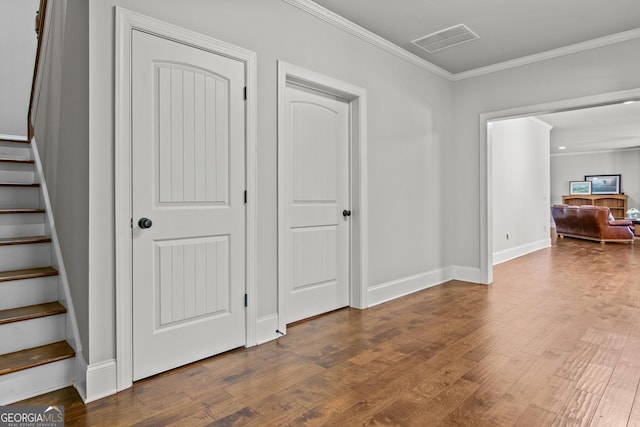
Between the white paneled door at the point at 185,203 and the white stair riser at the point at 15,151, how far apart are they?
98.2 inches

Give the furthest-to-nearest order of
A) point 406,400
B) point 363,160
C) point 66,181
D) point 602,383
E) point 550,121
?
point 550,121, point 363,160, point 66,181, point 602,383, point 406,400

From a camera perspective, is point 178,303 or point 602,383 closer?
point 602,383

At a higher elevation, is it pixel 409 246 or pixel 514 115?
pixel 514 115

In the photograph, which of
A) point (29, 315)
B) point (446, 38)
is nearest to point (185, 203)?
point (29, 315)

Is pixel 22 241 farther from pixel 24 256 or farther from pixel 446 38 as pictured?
pixel 446 38

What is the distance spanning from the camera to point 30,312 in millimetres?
2281

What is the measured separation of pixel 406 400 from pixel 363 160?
2297 millimetres

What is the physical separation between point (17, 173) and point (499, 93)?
17.1 feet

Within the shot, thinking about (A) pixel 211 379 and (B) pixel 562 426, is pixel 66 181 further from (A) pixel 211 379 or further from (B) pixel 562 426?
(B) pixel 562 426

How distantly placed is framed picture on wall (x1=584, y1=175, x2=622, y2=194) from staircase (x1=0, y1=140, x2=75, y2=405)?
15.7 meters

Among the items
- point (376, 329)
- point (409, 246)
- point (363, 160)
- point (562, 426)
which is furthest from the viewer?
point (409, 246)

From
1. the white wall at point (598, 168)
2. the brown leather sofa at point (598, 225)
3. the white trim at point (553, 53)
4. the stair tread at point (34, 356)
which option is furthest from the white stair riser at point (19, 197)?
the white wall at point (598, 168)

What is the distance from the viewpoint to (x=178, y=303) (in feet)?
7.98

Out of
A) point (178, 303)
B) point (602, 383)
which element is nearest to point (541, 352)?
point (602, 383)
